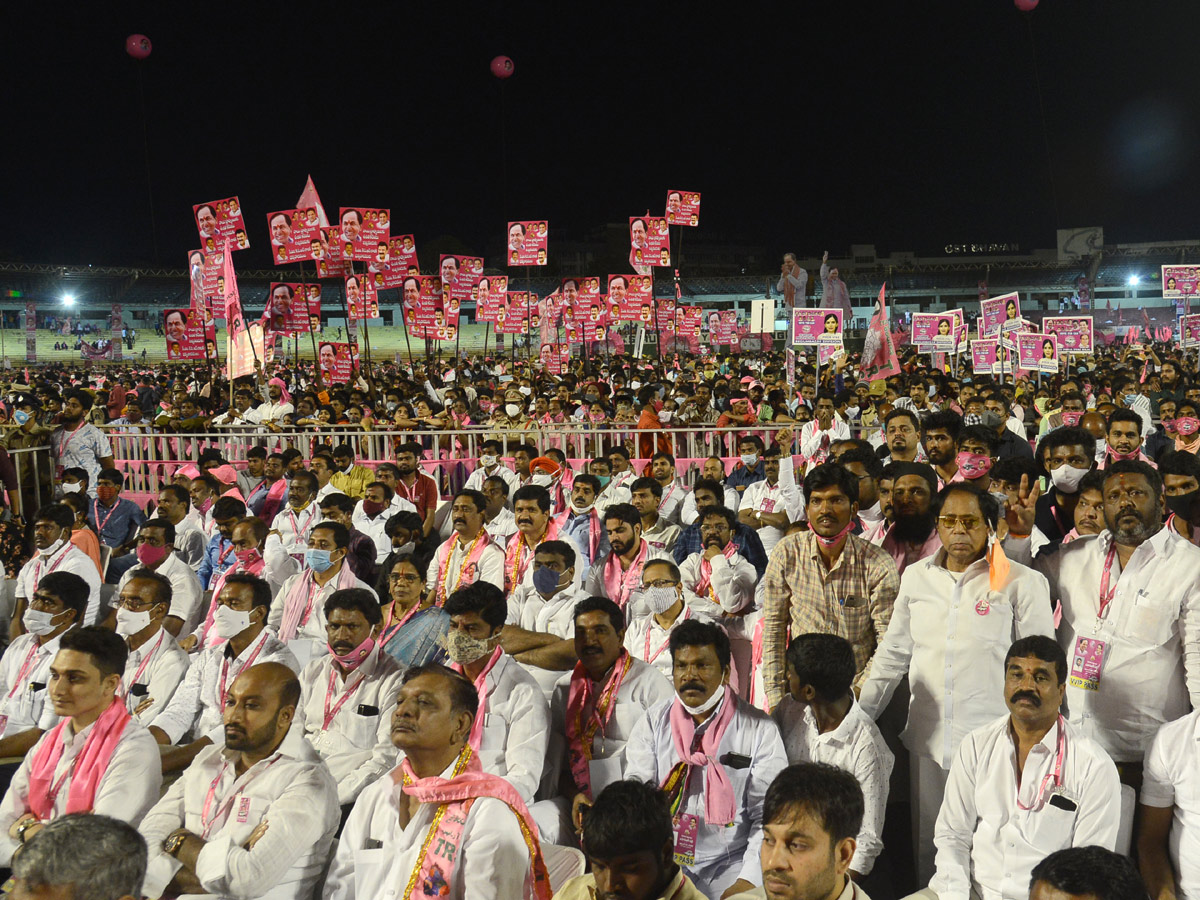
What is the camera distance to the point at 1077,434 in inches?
196

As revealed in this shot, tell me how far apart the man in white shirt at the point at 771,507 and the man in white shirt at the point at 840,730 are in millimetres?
3159

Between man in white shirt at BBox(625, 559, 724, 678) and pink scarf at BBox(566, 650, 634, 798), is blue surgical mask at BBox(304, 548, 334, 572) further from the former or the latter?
pink scarf at BBox(566, 650, 634, 798)

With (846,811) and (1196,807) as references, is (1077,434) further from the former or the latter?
(846,811)

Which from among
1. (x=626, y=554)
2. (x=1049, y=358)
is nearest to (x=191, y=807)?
(x=626, y=554)

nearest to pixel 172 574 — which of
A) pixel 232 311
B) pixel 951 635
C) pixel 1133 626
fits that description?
pixel 951 635

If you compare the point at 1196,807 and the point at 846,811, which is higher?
the point at 846,811

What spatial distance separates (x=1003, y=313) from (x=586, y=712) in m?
12.8

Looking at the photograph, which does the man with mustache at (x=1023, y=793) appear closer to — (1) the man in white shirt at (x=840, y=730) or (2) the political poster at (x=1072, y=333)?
(1) the man in white shirt at (x=840, y=730)

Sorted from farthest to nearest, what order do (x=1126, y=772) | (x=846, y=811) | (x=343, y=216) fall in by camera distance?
(x=343, y=216) < (x=1126, y=772) < (x=846, y=811)

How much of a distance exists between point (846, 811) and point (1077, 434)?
3157 mm

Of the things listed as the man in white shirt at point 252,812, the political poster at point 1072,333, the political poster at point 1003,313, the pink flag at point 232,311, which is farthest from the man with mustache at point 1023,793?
the political poster at point 1072,333

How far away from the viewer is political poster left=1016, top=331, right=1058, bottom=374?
13023mm

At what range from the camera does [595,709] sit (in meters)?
4.05

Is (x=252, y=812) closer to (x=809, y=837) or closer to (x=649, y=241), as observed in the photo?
(x=809, y=837)
